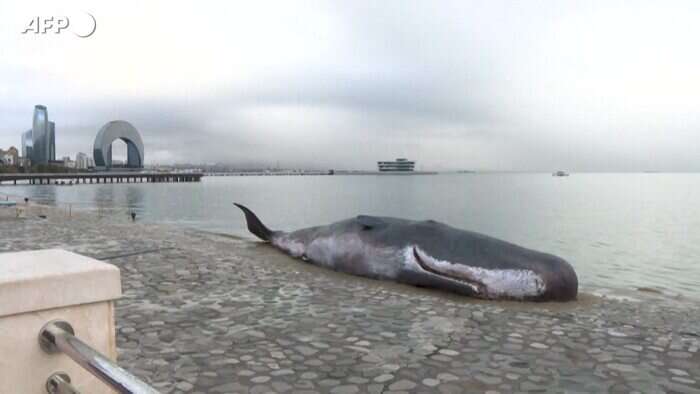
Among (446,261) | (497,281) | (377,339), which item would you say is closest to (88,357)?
(377,339)

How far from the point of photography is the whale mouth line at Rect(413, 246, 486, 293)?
34.4 feet

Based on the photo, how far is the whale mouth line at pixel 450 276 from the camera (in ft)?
34.4

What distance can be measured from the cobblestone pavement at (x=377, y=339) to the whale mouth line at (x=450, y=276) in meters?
0.38

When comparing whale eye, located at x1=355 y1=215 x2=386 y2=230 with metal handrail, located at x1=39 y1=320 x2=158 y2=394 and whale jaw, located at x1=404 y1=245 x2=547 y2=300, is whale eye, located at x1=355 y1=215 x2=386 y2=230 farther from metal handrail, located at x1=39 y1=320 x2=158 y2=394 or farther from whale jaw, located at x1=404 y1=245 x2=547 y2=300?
metal handrail, located at x1=39 y1=320 x2=158 y2=394

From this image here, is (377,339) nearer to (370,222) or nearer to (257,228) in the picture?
(370,222)

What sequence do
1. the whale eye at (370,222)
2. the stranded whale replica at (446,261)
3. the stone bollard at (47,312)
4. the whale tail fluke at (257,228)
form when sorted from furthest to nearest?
the whale tail fluke at (257,228) < the whale eye at (370,222) < the stranded whale replica at (446,261) < the stone bollard at (47,312)

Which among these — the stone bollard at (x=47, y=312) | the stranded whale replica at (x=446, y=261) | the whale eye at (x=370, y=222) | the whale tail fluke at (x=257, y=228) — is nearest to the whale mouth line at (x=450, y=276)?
the stranded whale replica at (x=446, y=261)

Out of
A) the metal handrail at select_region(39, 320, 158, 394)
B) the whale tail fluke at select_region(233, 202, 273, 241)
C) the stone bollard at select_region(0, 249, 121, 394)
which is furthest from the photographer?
the whale tail fluke at select_region(233, 202, 273, 241)

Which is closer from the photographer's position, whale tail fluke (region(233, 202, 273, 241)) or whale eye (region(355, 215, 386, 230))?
whale eye (region(355, 215, 386, 230))

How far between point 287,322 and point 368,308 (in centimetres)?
167

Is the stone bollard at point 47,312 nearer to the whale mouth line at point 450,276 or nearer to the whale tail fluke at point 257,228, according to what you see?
the whale mouth line at point 450,276

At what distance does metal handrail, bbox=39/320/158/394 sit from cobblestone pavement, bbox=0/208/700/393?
2699mm

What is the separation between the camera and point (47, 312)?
2857mm

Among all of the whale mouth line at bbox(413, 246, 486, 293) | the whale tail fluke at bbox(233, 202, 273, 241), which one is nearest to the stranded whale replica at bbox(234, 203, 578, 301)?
the whale mouth line at bbox(413, 246, 486, 293)
